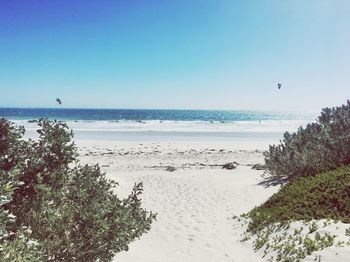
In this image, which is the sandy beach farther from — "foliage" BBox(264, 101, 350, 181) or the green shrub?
"foliage" BBox(264, 101, 350, 181)

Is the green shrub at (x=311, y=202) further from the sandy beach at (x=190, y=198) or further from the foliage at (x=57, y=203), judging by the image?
the foliage at (x=57, y=203)

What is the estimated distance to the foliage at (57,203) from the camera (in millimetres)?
5012

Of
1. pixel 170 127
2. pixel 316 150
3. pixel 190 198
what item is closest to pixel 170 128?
pixel 170 127

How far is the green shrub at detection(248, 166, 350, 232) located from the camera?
387 inches

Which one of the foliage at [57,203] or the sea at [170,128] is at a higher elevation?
the foliage at [57,203]

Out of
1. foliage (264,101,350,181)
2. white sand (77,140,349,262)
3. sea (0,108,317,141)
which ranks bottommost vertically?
white sand (77,140,349,262)

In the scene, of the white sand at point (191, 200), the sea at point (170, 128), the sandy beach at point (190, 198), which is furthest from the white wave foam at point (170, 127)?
the white sand at point (191, 200)

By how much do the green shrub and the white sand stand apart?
943mm

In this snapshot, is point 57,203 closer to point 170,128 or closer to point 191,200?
point 191,200

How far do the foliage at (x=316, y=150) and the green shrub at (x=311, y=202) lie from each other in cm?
155

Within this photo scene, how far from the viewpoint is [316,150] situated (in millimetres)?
14844

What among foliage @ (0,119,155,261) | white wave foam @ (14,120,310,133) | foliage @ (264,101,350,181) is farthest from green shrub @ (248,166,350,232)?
white wave foam @ (14,120,310,133)

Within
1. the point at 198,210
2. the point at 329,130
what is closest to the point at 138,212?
the point at 198,210

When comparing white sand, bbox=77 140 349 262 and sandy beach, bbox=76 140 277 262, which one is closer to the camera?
white sand, bbox=77 140 349 262
